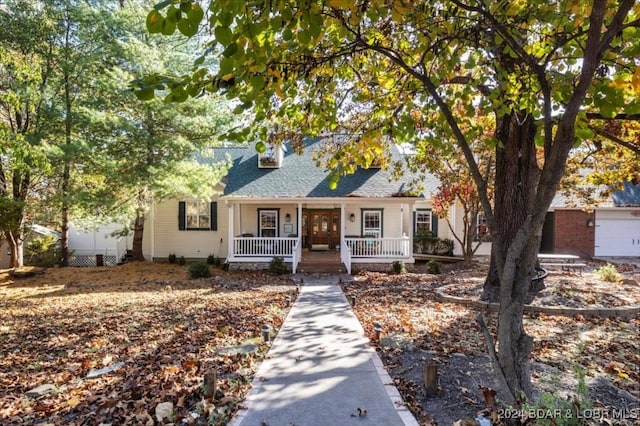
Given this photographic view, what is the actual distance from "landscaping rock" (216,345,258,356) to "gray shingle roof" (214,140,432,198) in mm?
10282

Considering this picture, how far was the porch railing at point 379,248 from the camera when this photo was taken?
1514 cm

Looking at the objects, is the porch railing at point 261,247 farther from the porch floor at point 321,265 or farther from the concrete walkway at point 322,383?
the concrete walkway at point 322,383

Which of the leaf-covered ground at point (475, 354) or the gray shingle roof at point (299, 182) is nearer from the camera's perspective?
the leaf-covered ground at point (475, 354)

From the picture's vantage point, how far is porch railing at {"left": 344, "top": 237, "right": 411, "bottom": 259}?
A: 596 inches

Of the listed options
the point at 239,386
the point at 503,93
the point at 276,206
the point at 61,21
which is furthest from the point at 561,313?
the point at 61,21

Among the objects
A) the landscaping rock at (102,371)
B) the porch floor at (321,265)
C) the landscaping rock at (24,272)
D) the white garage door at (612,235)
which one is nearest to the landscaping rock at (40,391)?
the landscaping rock at (102,371)

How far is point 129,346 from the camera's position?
19.1ft

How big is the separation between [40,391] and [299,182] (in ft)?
43.2

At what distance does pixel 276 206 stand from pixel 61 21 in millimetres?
10893

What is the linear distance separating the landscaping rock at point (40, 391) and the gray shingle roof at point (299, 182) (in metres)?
11.5

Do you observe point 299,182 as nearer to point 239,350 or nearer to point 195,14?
point 239,350

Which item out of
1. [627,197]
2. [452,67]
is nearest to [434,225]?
[627,197]

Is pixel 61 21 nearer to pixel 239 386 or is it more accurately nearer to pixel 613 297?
pixel 239 386

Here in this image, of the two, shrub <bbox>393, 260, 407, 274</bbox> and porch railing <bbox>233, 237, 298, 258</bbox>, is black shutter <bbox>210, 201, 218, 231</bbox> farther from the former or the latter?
shrub <bbox>393, 260, 407, 274</bbox>
